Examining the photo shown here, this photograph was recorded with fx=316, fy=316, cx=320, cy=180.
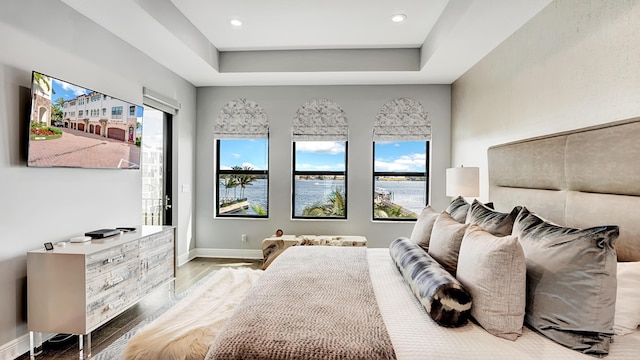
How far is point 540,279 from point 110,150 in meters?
3.28

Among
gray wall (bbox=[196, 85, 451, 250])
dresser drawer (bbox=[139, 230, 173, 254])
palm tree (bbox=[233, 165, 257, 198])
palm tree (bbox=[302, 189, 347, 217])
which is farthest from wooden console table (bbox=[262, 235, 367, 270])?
dresser drawer (bbox=[139, 230, 173, 254])

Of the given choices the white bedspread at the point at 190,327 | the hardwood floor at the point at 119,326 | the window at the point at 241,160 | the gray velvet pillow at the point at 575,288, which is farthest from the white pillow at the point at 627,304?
the window at the point at 241,160

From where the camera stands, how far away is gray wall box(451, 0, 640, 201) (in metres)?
1.73

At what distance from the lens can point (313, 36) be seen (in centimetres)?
362

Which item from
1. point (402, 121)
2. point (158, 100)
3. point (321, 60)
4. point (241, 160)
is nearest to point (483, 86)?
point (402, 121)

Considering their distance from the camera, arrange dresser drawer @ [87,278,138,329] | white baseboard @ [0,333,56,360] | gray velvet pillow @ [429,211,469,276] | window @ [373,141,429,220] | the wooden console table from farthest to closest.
→ window @ [373,141,429,220]
the wooden console table
dresser drawer @ [87,278,138,329]
white baseboard @ [0,333,56,360]
gray velvet pillow @ [429,211,469,276]

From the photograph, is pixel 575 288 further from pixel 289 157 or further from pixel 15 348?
pixel 289 157

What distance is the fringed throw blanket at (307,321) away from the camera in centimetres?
118

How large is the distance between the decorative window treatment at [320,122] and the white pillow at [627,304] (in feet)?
11.6

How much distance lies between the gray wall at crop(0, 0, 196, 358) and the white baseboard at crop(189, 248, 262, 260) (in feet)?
5.22

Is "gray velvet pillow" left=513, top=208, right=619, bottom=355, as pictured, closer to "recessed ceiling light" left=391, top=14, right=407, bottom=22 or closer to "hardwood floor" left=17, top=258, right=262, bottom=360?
"recessed ceiling light" left=391, top=14, right=407, bottom=22

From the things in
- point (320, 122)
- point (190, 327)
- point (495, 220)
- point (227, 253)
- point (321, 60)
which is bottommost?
point (227, 253)

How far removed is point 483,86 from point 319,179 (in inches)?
95.6

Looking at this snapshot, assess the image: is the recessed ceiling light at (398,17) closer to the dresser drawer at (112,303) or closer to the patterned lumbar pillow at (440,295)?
the patterned lumbar pillow at (440,295)
